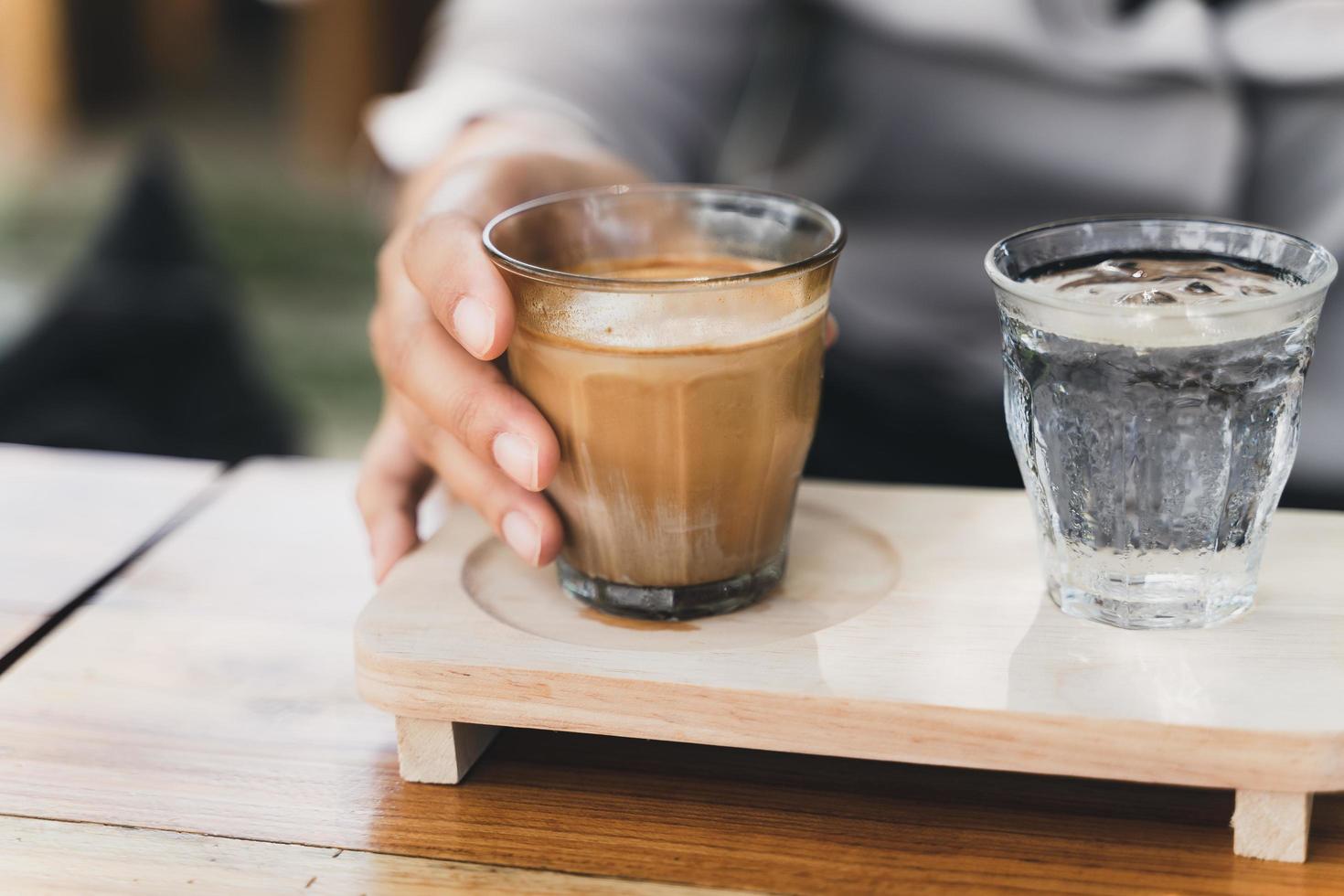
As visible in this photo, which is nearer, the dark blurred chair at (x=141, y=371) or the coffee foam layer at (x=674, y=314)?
the coffee foam layer at (x=674, y=314)

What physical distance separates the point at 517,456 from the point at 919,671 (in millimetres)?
236

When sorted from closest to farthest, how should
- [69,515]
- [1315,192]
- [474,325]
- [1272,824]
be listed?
[1272,824] → [474,325] → [69,515] → [1315,192]

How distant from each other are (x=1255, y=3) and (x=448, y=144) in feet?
2.41

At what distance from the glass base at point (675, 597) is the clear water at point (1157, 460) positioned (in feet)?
0.54

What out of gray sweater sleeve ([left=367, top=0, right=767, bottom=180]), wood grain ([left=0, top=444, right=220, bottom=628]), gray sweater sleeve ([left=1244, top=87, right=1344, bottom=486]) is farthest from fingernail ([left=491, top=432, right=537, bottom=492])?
gray sweater sleeve ([left=1244, top=87, right=1344, bottom=486])

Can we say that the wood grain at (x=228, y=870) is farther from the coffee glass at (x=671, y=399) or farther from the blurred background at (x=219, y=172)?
the blurred background at (x=219, y=172)

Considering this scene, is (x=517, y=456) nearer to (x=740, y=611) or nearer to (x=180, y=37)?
(x=740, y=611)

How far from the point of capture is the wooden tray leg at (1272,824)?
60 cm

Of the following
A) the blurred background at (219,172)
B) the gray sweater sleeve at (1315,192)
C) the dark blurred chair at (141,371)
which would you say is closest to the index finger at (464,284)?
the gray sweater sleeve at (1315,192)

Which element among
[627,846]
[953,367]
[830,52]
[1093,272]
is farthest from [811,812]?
[830,52]

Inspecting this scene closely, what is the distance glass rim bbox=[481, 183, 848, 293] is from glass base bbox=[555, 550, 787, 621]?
171 millimetres

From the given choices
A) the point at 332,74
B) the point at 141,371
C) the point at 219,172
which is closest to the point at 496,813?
the point at 141,371

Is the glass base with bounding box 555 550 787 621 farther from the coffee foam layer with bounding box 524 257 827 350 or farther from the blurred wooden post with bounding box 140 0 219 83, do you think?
the blurred wooden post with bounding box 140 0 219 83

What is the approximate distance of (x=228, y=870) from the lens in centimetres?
61
